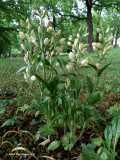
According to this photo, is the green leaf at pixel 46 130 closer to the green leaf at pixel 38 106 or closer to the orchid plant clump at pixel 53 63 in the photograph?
the orchid plant clump at pixel 53 63

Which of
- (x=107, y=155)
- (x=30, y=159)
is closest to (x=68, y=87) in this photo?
(x=107, y=155)

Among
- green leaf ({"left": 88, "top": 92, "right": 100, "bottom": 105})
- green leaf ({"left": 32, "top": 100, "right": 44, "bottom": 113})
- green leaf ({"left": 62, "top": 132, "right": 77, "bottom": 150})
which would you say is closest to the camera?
green leaf ({"left": 88, "top": 92, "right": 100, "bottom": 105})

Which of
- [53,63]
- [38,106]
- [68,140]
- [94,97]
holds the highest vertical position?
[53,63]

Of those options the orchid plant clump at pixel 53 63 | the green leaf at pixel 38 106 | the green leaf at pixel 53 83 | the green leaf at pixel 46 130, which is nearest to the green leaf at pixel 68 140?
the orchid plant clump at pixel 53 63

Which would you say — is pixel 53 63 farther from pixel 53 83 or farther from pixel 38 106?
pixel 38 106

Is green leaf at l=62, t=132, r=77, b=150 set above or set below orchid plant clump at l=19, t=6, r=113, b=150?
below

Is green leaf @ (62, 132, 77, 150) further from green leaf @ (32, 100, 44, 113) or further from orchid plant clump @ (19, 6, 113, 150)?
green leaf @ (32, 100, 44, 113)

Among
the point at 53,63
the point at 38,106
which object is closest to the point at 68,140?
the point at 38,106

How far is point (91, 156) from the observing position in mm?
747

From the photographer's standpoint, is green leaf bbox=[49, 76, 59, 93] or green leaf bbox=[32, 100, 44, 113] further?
green leaf bbox=[32, 100, 44, 113]

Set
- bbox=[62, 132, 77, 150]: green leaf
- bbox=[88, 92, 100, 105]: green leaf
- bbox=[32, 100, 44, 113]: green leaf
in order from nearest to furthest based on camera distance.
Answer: bbox=[88, 92, 100, 105]: green leaf < bbox=[62, 132, 77, 150]: green leaf < bbox=[32, 100, 44, 113]: green leaf

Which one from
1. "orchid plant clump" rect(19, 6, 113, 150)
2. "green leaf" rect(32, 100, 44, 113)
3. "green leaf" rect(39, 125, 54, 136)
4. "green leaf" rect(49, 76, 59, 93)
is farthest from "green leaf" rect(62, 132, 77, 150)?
"green leaf" rect(49, 76, 59, 93)

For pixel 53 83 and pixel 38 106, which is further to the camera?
pixel 38 106

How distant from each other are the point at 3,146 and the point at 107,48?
3.87 feet
